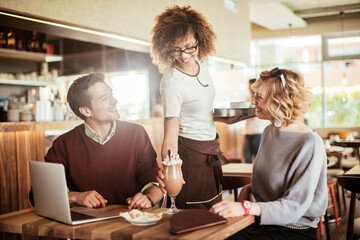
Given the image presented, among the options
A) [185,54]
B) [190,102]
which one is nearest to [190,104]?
[190,102]

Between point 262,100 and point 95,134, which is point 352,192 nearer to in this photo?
point 262,100

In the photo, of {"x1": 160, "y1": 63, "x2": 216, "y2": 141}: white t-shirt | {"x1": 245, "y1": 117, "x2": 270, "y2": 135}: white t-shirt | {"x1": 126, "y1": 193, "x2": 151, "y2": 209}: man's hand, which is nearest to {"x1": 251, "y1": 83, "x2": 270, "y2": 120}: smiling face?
{"x1": 160, "y1": 63, "x2": 216, "y2": 141}: white t-shirt

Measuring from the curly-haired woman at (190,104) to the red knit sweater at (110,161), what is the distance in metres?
0.22

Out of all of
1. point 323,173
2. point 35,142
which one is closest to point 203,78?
point 323,173

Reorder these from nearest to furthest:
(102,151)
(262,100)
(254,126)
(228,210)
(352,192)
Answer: (228,210), (262,100), (102,151), (352,192), (254,126)

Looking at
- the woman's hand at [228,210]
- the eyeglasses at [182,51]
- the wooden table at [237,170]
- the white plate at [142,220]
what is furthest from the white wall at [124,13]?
the woman's hand at [228,210]

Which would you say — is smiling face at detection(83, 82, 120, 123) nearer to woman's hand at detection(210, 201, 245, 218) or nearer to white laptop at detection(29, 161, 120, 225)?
white laptop at detection(29, 161, 120, 225)

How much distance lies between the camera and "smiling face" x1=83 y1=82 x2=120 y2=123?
84.9 inches

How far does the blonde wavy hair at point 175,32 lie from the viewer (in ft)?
7.86

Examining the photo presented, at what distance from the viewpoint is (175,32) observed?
7.84 ft

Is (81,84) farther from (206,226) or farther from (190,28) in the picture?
(206,226)

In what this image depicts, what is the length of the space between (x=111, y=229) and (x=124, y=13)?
118 inches

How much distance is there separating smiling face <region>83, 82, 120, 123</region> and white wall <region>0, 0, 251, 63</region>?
4.26ft

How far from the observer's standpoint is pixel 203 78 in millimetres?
2426
